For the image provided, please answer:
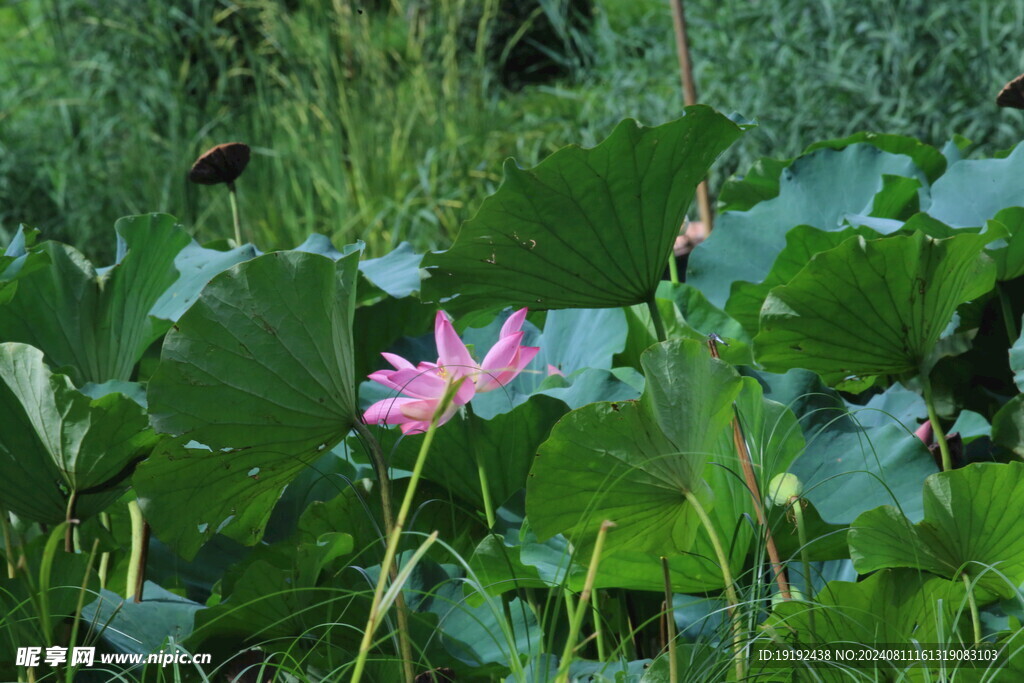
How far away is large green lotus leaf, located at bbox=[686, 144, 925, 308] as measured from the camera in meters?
1.19

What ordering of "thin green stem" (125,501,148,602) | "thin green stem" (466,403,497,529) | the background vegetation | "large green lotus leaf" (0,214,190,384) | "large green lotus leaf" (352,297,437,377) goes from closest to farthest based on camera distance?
"thin green stem" (466,403,497,529), "thin green stem" (125,501,148,602), "large green lotus leaf" (0,214,190,384), "large green lotus leaf" (352,297,437,377), the background vegetation

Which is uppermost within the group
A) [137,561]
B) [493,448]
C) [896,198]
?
[896,198]

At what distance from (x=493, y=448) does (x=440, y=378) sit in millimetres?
95

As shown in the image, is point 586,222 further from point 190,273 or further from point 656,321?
point 190,273

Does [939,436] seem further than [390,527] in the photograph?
Yes

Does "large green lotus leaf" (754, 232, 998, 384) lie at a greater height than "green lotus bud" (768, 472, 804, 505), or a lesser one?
greater

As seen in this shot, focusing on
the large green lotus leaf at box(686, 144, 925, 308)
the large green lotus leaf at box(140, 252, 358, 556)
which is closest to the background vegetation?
the large green lotus leaf at box(686, 144, 925, 308)

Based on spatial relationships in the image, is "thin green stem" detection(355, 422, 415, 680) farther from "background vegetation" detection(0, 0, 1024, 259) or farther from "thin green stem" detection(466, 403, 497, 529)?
"background vegetation" detection(0, 0, 1024, 259)

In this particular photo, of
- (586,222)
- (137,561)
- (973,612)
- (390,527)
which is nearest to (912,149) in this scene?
(586,222)

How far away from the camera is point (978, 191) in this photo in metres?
1.05

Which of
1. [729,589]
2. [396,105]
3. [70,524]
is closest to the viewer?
[729,589]

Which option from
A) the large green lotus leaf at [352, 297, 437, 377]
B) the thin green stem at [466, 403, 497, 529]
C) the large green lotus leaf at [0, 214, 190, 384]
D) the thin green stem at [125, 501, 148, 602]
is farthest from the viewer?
the large green lotus leaf at [352, 297, 437, 377]

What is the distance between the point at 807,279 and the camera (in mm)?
875

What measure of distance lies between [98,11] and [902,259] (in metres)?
5.98
